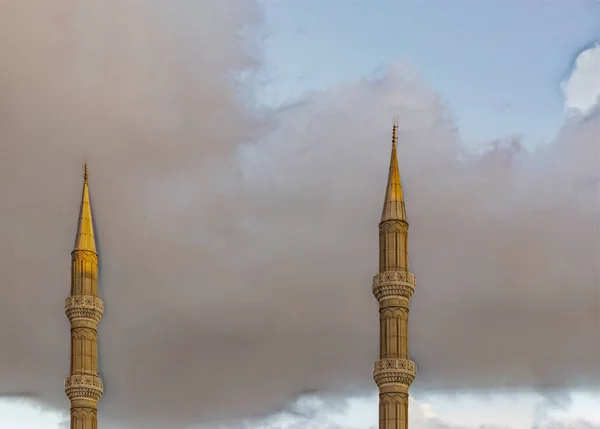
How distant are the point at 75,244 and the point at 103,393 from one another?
11.6m

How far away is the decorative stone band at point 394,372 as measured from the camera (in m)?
105

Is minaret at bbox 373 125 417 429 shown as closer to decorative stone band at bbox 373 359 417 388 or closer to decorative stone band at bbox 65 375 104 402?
decorative stone band at bbox 373 359 417 388

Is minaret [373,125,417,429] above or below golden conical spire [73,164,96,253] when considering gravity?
below

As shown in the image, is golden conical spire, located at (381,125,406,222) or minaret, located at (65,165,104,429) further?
minaret, located at (65,165,104,429)

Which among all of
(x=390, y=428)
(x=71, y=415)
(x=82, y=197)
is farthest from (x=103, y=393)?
(x=390, y=428)

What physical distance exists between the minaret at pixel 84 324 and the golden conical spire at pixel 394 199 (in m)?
23.3

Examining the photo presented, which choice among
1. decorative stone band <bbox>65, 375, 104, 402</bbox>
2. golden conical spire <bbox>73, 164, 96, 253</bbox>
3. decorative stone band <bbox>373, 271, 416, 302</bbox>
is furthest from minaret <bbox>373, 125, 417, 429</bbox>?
golden conical spire <bbox>73, 164, 96, 253</bbox>

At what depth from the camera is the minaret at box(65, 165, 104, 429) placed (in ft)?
374

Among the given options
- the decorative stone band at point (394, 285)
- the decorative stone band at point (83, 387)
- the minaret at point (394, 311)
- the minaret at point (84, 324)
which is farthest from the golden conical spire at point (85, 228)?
the decorative stone band at point (394, 285)

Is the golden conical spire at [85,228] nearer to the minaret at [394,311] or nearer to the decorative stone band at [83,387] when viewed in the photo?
the decorative stone band at [83,387]

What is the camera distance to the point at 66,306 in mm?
116500

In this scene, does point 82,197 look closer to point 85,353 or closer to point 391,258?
point 85,353

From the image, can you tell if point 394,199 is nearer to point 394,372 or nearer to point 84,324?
point 394,372

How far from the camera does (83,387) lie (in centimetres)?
11375
